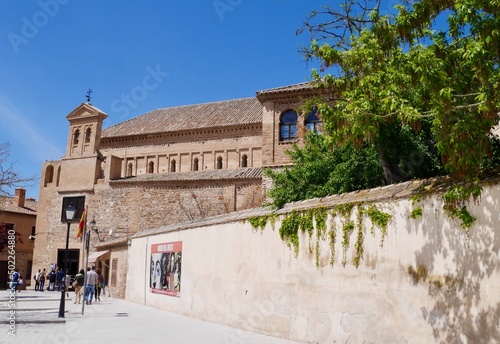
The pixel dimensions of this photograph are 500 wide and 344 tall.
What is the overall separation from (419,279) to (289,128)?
2214 centimetres

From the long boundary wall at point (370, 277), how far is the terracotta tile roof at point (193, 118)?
25445mm

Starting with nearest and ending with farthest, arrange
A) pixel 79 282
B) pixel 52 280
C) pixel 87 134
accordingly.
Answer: pixel 79 282, pixel 52 280, pixel 87 134

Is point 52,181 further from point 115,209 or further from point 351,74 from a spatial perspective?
point 351,74

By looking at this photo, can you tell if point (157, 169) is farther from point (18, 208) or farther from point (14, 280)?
point (14, 280)

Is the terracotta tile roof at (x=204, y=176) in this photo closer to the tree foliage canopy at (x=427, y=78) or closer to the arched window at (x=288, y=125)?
the arched window at (x=288, y=125)

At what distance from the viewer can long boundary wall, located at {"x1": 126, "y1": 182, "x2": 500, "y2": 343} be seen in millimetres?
6691

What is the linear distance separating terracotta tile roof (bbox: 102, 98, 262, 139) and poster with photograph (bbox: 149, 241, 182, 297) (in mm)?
19806

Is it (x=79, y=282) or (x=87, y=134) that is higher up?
(x=87, y=134)

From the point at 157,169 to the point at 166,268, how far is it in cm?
2462

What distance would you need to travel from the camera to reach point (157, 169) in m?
42.0

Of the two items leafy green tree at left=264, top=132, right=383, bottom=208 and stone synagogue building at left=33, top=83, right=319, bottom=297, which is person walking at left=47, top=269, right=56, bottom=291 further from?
leafy green tree at left=264, top=132, right=383, bottom=208

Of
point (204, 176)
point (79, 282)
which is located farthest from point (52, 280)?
point (79, 282)

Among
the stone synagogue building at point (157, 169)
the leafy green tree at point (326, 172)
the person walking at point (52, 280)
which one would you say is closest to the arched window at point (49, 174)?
the stone synagogue building at point (157, 169)

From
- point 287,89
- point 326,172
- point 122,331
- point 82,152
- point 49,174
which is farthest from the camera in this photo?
point 49,174
